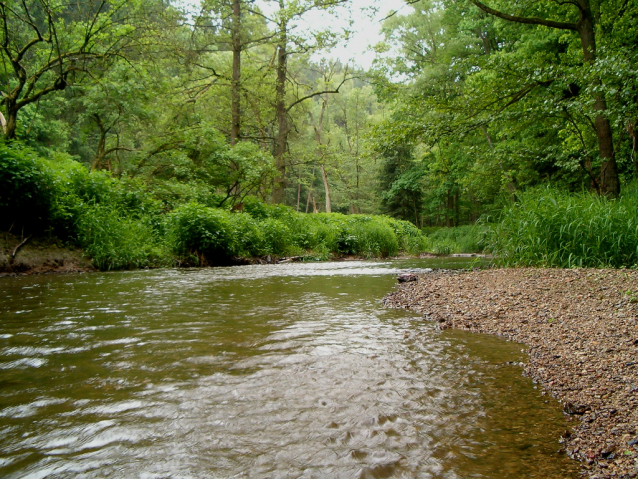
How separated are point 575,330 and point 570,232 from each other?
3768mm

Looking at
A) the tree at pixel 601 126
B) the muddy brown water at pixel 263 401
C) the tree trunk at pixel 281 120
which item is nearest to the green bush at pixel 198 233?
the muddy brown water at pixel 263 401

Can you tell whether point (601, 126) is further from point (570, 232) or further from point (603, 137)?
point (570, 232)

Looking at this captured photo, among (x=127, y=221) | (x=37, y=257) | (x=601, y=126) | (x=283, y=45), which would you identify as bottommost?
(x=37, y=257)

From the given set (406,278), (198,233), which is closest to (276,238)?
(198,233)

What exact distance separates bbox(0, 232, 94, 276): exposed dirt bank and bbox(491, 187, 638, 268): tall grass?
8316 millimetres

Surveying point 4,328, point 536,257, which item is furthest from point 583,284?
point 4,328

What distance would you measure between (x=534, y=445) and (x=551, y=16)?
1504cm

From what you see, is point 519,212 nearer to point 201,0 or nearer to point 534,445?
point 534,445

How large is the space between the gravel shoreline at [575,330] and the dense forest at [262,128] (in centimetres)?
179

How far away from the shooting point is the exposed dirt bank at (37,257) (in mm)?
6578

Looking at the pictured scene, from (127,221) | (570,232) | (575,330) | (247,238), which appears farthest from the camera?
(247,238)

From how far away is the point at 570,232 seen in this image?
5949 mm

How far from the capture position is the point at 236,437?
1.47 metres

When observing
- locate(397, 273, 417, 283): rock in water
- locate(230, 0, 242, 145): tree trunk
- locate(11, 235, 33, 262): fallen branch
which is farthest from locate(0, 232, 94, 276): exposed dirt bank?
locate(230, 0, 242, 145): tree trunk
